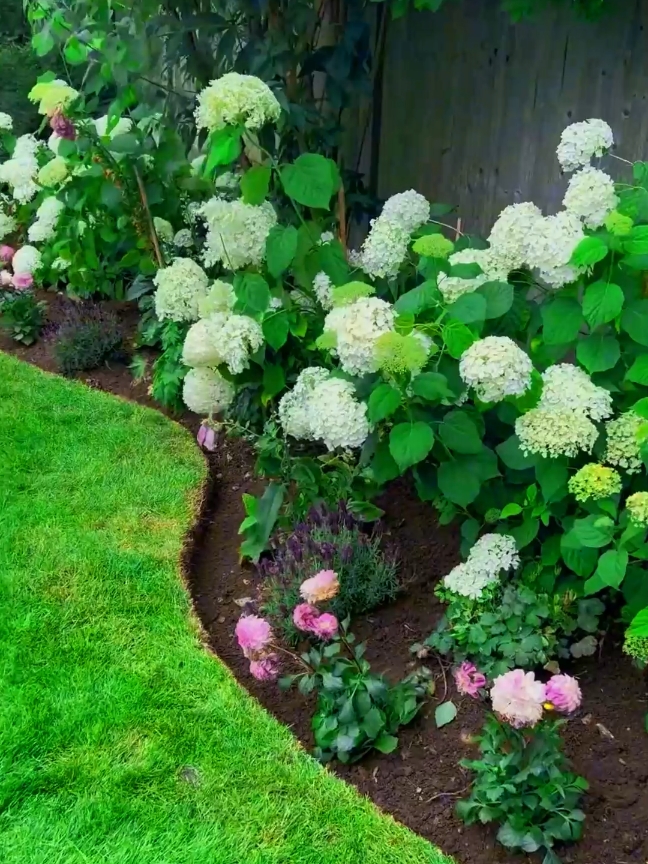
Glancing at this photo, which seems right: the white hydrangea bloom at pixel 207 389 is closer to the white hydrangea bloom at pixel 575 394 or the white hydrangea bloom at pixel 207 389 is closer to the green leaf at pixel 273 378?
the green leaf at pixel 273 378

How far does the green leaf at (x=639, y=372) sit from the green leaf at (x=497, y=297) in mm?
312

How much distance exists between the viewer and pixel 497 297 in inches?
77.8

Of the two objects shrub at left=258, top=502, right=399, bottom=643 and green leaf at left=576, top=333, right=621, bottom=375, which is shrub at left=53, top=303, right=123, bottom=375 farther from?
green leaf at left=576, top=333, right=621, bottom=375

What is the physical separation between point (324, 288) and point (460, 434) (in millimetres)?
680

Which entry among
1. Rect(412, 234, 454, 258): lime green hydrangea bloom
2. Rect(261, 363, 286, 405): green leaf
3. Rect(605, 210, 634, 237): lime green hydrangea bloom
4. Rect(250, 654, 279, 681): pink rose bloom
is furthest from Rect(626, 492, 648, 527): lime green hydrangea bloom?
Rect(261, 363, 286, 405): green leaf

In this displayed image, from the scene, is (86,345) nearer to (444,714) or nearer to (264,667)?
(264,667)

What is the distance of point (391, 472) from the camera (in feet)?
6.97

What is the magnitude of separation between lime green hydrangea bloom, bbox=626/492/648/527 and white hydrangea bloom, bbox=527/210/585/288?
0.54 m

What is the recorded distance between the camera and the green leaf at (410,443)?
6.15 feet

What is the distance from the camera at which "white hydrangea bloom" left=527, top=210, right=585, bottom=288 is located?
1898mm

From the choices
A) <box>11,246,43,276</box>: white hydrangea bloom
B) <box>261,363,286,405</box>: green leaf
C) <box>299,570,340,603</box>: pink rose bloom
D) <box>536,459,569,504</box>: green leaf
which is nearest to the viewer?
<box>536,459,569,504</box>: green leaf

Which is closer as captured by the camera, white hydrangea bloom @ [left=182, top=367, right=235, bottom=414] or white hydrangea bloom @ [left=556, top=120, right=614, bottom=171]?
white hydrangea bloom @ [left=556, top=120, right=614, bottom=171]

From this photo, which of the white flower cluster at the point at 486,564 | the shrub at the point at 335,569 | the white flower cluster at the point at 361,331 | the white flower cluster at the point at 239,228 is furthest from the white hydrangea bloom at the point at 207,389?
the white flower cluster at the point at 486,564

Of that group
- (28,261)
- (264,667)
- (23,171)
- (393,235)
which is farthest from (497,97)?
(28,261)
